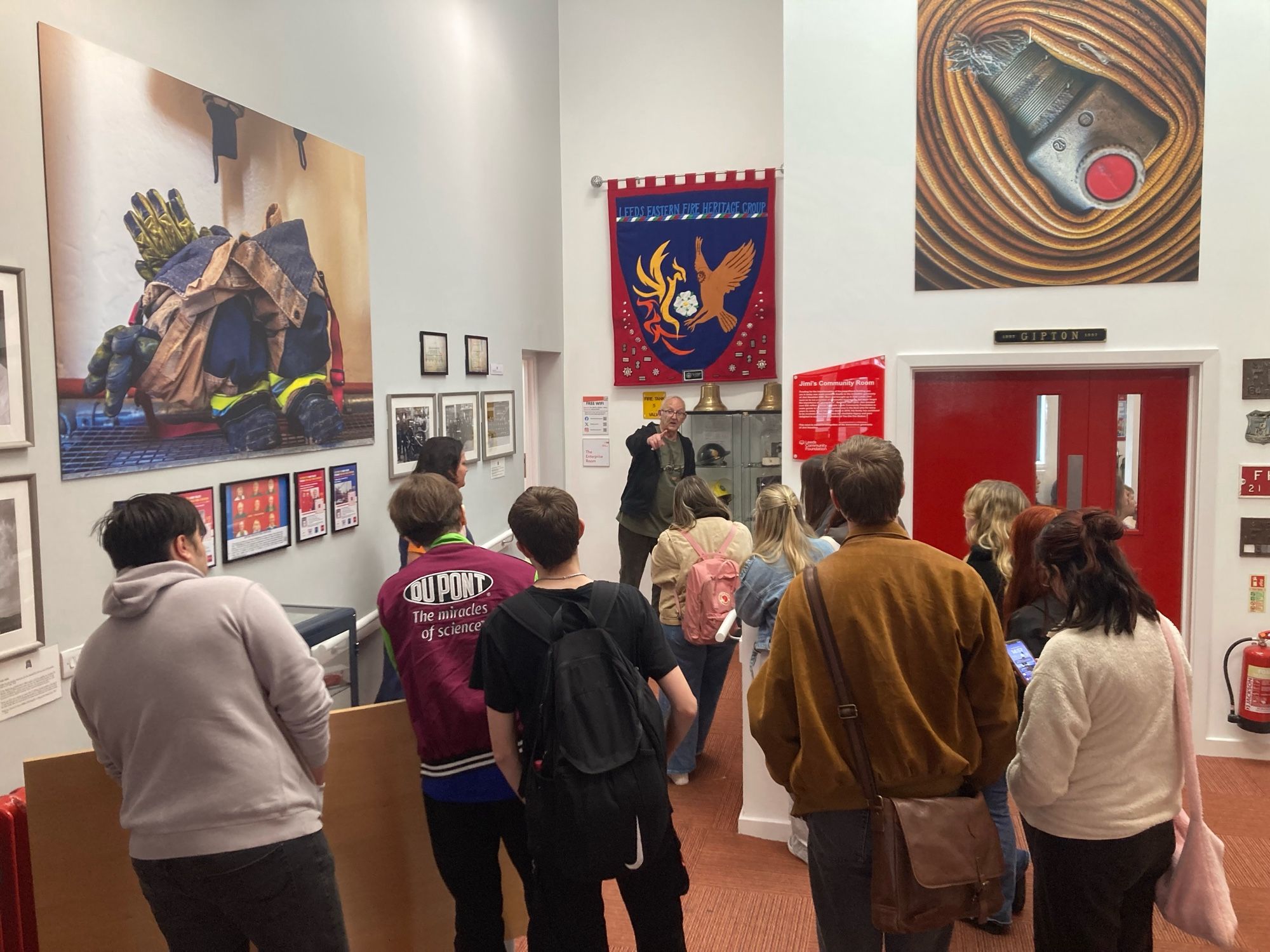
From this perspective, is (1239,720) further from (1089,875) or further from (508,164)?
(508,164)

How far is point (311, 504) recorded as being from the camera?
3.98 m

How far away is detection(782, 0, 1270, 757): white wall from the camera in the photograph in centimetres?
451

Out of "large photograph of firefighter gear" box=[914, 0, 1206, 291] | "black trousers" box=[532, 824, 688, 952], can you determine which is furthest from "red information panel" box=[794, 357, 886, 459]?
"black trousers" box=[532, 824, 688, 952]

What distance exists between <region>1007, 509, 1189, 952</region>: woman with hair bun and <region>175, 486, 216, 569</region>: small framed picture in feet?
9.05

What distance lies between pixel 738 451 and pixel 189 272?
15.5 feet

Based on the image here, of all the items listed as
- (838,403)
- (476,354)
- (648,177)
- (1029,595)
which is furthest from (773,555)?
(648,177)

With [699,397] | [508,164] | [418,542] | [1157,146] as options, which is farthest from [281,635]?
[699,397]

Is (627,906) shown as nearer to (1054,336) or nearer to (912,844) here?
(912,844)

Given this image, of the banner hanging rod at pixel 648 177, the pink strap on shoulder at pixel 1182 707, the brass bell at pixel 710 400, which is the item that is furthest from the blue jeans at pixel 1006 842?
the banner hanging rod at pixel 648 177

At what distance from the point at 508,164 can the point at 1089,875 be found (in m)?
5.74

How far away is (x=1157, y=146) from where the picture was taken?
4.58 meters

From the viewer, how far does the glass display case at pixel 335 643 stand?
3424mm

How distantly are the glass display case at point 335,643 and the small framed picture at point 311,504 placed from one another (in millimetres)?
330

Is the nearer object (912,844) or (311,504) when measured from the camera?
(912,844)
